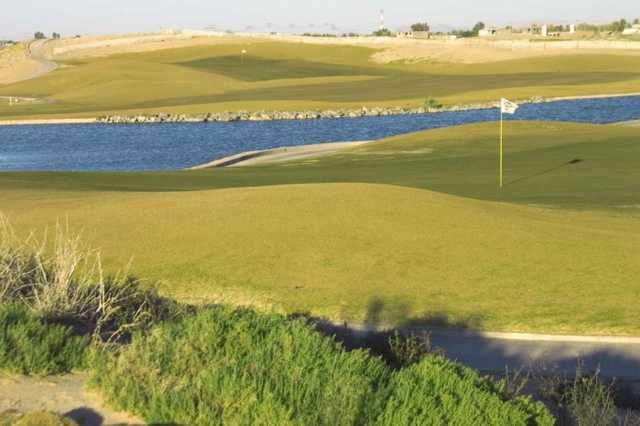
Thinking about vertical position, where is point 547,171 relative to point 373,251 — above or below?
below

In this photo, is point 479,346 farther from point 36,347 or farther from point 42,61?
point 42,61

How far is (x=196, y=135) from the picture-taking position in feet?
252

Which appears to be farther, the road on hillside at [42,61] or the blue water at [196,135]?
the road on hillside at [42,61]

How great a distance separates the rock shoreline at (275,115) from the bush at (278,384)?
79.1 m

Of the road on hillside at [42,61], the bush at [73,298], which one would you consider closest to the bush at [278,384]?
the bush at [73,298]

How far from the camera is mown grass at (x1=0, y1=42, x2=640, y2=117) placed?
102 m

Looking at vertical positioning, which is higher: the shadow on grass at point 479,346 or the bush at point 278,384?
the bush at point 278,384

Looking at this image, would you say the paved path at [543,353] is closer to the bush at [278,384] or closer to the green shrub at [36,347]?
the bush at [278,384]

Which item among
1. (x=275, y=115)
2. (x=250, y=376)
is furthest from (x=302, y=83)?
(x=250, y=376)

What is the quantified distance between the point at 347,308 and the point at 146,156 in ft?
164

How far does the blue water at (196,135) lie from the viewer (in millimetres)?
62344

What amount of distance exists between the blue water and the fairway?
36072 millimetres

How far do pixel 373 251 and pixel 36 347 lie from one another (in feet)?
30.1

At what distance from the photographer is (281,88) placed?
4702 inches
